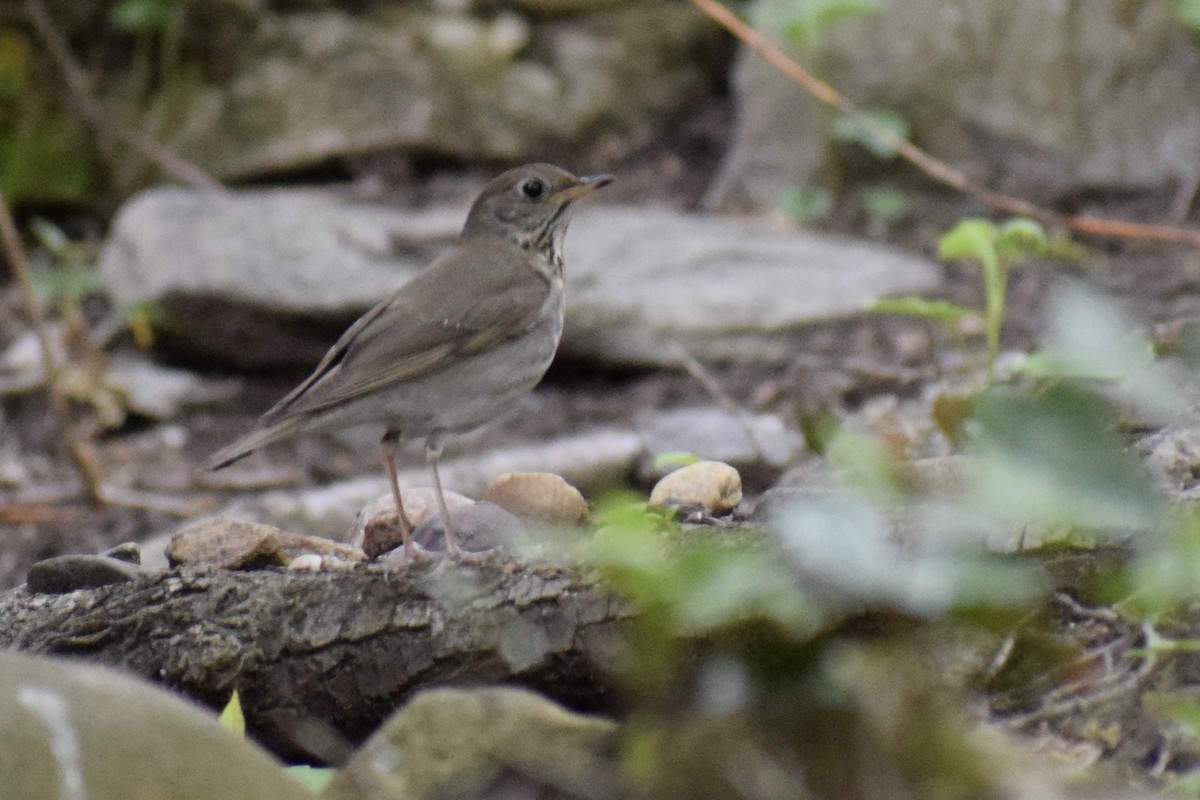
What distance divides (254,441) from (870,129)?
4266 millimetres

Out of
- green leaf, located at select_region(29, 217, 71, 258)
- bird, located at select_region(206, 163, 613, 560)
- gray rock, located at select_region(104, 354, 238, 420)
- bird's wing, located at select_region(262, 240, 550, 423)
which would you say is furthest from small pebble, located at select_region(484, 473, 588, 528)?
green leaf, located at select_region(29, 217, 71, 258)

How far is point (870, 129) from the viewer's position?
291 inches

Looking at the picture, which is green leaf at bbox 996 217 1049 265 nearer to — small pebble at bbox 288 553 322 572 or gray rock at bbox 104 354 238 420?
small pebble at bbox 288 553 322 572

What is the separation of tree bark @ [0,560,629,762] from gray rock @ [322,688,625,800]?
526 mm

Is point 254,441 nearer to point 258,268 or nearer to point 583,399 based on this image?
point 583,399

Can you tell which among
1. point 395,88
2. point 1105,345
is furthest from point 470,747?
point 395,88

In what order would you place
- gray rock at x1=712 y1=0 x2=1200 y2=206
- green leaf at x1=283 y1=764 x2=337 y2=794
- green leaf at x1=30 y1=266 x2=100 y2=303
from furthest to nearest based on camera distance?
1. green leaf at x1=30 y1=266 x2=100 y2=303
2. gray rock at x1=712 y1=0 x2=1200 y2=206
3. green leaf at x1=283 y1=764 x2=337 y2=794

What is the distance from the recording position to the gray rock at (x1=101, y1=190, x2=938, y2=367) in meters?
7.68

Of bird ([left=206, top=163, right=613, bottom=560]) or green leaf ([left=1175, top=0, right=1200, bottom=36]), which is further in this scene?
green leaf ([left=1175, top=0, right=1200, bottom=36])

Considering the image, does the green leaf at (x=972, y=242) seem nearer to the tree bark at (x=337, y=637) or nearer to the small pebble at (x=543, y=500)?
the small pebble at (x=543, y=500)

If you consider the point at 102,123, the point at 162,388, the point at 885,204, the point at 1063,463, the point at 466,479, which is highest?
the point at 1063,463

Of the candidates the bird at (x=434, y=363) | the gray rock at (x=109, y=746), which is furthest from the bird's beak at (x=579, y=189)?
the gray rock at (x=109, y=746)

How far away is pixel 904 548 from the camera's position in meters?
1.52

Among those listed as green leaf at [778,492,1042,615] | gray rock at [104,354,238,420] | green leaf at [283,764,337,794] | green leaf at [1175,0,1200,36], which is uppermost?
green leaf at [778,492,1042,615]
